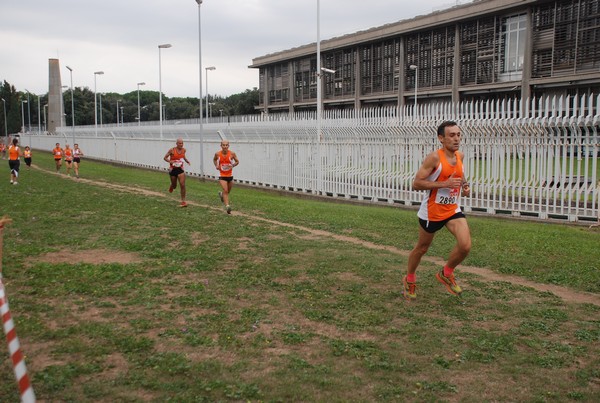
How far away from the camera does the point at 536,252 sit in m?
9.68

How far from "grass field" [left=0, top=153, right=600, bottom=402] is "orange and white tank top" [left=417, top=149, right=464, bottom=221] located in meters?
1.02

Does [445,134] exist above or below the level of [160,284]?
above

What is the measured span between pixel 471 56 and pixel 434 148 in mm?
36875

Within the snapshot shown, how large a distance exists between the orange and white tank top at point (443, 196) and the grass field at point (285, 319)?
1.02 m

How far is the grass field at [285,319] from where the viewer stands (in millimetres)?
4273

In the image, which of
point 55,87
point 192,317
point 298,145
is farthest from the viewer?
point 55,87

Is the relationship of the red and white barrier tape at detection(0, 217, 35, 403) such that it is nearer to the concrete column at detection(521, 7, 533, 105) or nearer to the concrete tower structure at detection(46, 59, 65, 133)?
the concrete column at detection(521, 7, 533, 105)

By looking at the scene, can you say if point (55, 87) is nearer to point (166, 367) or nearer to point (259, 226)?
point (259, 226)

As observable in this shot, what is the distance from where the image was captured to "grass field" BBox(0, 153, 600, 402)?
4273 millimetres

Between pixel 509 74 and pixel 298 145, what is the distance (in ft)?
103

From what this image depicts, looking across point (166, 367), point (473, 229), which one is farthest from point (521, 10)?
point (166, 367)

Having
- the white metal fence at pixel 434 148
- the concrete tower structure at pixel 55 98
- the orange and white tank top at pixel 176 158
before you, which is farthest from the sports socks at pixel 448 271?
the concrete tower structure at pixel 55 98

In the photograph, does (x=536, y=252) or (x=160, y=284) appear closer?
(x=160, y=284)

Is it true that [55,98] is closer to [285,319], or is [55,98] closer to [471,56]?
[471,56]
